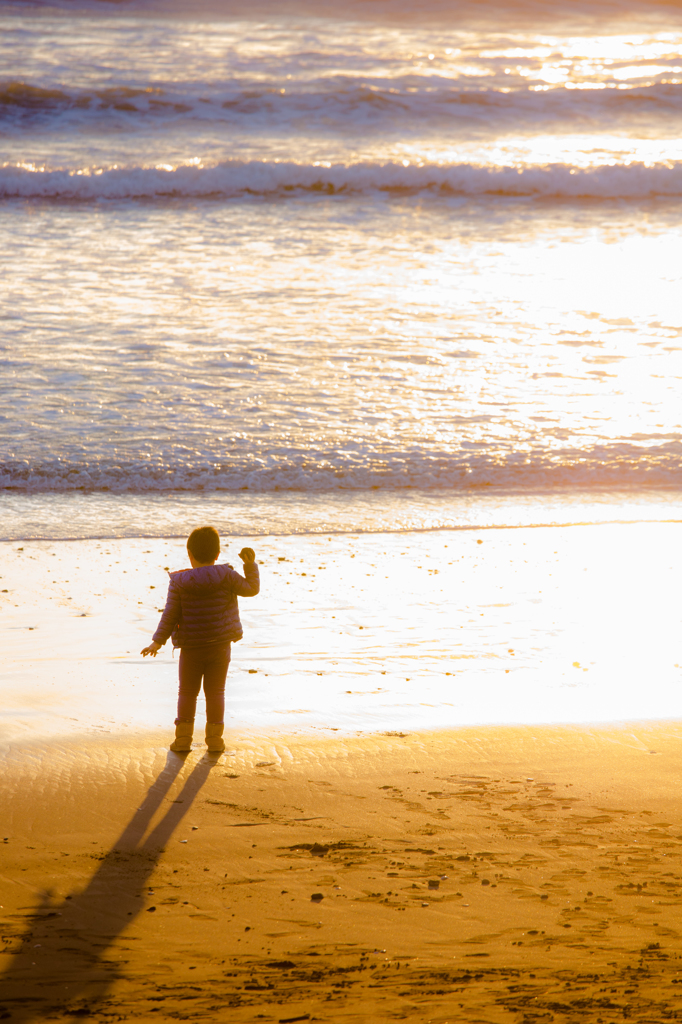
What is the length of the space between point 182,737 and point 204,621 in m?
0.50

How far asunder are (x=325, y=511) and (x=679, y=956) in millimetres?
5057

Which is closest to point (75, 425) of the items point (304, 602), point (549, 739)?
point (304, 602)

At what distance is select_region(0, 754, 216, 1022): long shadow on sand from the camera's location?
8.55 ft

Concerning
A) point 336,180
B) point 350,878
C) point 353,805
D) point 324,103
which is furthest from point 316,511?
point 324,103

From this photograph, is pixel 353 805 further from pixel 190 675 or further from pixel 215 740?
pixel 190 675

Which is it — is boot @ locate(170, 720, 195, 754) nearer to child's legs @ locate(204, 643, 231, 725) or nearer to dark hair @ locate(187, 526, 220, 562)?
child's legs @ locate(204, 643, 231, 725)

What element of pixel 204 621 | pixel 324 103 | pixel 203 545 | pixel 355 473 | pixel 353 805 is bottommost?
pixel 353 805

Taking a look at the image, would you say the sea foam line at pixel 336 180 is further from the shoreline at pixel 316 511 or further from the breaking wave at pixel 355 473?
the shoreline at pixel 316 511

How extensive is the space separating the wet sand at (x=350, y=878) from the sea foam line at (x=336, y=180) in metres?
16.5

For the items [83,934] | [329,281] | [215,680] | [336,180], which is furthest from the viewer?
[336,180]

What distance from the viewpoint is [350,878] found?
320 cm

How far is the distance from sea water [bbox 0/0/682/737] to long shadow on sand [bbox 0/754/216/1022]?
11.9 feet

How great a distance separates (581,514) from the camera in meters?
7.46

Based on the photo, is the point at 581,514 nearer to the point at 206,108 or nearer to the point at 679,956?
the point at 679,956
